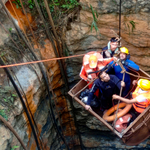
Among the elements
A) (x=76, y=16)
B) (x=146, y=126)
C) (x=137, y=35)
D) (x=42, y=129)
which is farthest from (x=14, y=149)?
(x=137, y=35)

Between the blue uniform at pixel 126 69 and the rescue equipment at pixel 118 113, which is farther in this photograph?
the rescue equipment at pixel 118 113

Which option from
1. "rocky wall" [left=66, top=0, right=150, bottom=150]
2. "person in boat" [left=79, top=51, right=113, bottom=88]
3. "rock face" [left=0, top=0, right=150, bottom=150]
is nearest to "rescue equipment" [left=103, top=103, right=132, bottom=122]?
"person in boat" [left=79, top=51, right=113, bottom=88]

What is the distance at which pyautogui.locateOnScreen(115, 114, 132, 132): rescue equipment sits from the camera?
304 cm

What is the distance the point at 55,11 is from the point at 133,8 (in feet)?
6.27

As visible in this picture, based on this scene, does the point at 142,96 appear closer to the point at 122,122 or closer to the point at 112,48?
the point at 122,122

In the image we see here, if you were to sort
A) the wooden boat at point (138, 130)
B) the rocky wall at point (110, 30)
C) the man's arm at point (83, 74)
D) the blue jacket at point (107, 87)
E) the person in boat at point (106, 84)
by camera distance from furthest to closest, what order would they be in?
the rocky wall at point (110, 30)
the man's arm at point (83, 74)
the blue jacket at point (107, 87)
the person in boat at point (106, 84)
the wooden boat at point (138, 130)

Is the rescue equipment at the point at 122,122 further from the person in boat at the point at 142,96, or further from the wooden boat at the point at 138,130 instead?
the person in boat at the point at 142,96

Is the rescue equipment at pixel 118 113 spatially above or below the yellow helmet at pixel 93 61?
below

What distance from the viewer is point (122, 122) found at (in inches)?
120

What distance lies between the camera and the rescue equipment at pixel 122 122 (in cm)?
304

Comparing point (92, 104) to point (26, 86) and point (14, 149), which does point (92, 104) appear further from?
point (14, 149)

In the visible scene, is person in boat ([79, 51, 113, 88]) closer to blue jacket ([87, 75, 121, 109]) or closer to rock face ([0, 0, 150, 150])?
blue jacket ([87, 75, 121, 109])

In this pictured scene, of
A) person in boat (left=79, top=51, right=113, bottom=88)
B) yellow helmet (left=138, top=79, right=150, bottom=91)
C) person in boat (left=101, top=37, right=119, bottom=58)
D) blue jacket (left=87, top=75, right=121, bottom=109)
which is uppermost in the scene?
person in boat (left=101, top=37, right=119, bottom=58)

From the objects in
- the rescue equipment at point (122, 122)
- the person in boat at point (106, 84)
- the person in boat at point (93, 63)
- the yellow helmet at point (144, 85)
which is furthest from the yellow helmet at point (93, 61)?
the rescue equipment at point (122, 122)
